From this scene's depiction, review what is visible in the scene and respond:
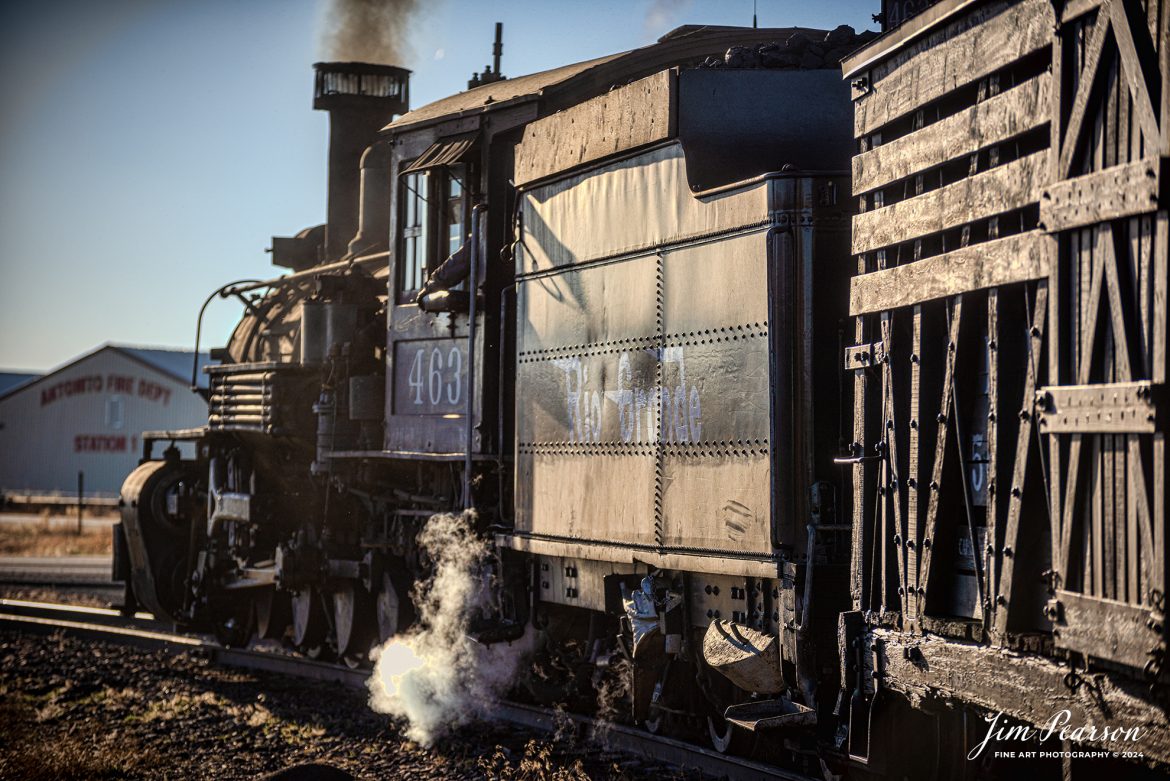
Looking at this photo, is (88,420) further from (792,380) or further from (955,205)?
(955,205)

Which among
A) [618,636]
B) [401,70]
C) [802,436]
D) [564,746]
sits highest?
[401,70]

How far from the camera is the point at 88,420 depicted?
164ft

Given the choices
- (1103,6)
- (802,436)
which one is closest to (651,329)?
(802,436)

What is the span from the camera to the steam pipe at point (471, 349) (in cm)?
864

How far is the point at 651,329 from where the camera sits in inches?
276

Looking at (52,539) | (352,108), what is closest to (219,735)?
(352,108)

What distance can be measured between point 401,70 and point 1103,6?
12.1 metres

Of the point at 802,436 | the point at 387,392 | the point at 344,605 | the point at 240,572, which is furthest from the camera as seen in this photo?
the point at 240,572

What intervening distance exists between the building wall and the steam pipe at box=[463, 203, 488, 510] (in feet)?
139

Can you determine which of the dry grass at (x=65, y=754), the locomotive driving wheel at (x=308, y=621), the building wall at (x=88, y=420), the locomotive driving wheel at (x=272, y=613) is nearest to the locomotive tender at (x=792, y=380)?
the locomotive driving wheel at (x=308, y=621)

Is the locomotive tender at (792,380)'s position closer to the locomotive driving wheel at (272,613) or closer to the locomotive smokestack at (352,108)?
the locomotive driving wheel at (272,613)

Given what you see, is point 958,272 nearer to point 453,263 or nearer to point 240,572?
point 453,263

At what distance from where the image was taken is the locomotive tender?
4.11 meters

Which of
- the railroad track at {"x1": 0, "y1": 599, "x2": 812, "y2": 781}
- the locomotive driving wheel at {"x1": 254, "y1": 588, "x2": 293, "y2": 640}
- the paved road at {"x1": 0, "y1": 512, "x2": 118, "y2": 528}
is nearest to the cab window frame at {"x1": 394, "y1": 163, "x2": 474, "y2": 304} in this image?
the railroad track at {"x1": 0, "y1": 599, "x2": 812, "y2": 781}
